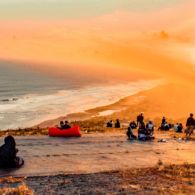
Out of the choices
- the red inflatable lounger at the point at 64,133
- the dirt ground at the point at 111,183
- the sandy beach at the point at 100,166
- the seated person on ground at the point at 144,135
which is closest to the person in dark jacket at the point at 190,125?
the sandy beach at the point at 100,166

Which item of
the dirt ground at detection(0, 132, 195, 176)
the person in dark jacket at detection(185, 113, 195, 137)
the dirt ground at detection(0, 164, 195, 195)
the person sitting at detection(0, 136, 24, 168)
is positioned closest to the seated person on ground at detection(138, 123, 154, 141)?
the dirt ground at detection(0, 132, 195, 176)

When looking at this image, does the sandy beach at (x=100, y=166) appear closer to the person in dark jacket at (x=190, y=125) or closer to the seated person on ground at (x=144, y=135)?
the seated person on ground at (x=144, y=135)

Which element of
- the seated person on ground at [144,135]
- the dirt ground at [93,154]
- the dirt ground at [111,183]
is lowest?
the dirt ground at [111,183]

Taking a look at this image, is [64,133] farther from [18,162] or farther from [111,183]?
[111,183]

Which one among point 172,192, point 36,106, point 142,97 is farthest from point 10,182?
point 142,97

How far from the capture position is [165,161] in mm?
20453

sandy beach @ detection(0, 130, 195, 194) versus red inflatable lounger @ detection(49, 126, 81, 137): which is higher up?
red inflatable lounger @ detection(49, 126, 81, 137)

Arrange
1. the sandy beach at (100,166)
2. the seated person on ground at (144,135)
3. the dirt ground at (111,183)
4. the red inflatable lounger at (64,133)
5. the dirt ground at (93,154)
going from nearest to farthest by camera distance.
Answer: the dirt ground at (111,183), the sandy beach at (100,166), the dirt ground at (93,154), the red inflatable lounger at (64,133), the seated person on ground at (144,135)

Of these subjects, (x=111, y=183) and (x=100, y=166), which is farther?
(x=100, y=166)

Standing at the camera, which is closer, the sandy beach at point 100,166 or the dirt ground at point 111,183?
the dirt ground at point 111,183

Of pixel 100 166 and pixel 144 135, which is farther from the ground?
pixel 144 135

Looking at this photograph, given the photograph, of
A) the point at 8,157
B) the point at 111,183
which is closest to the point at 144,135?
the point at 111,183

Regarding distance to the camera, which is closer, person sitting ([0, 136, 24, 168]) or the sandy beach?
the sandy beach

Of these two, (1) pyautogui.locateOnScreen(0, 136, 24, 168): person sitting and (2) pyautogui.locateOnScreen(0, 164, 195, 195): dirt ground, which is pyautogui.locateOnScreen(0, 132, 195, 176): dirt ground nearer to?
(1) pyautogui.locateOnScreen(0, 136, 24, 168): person sitting
